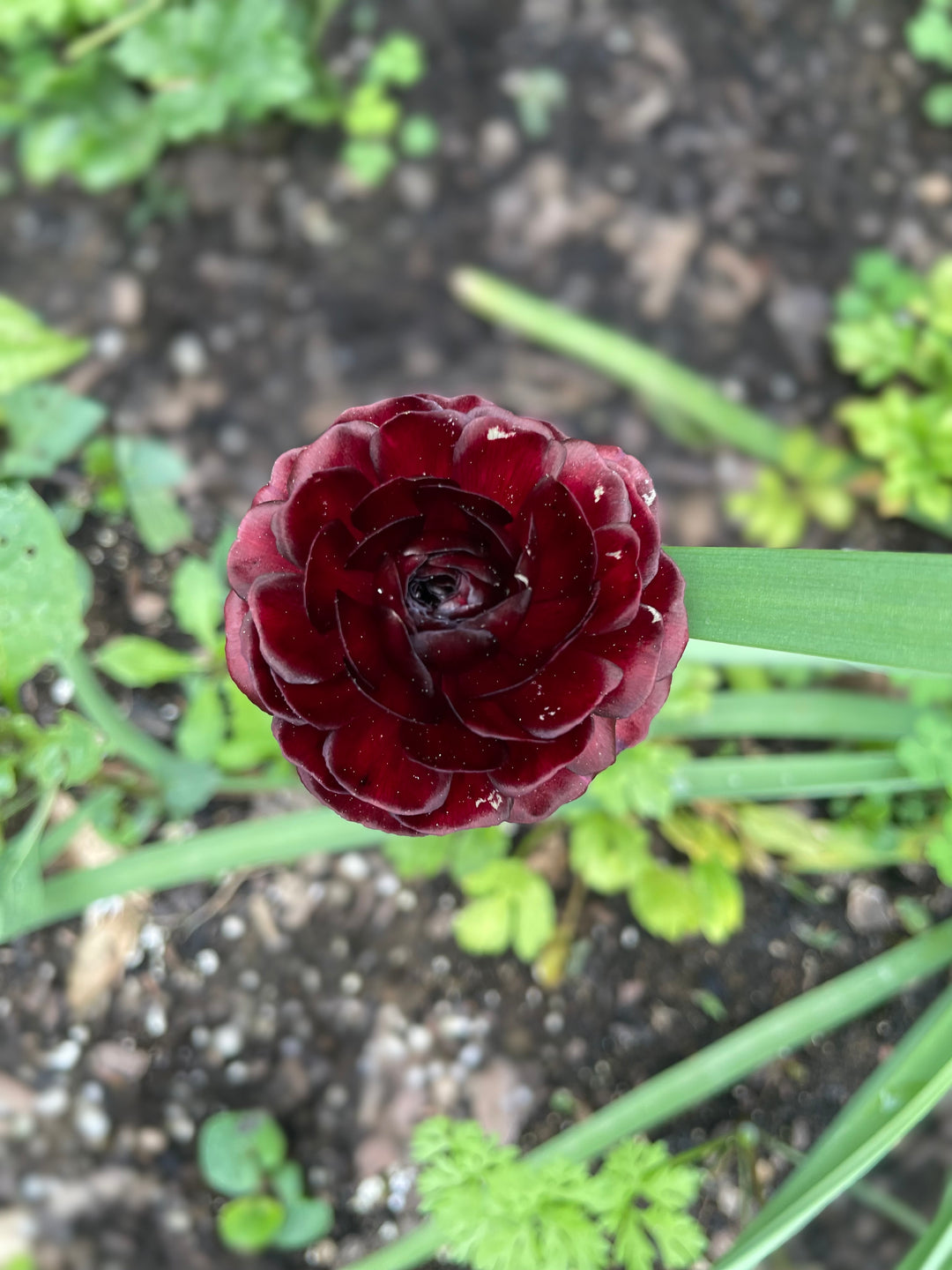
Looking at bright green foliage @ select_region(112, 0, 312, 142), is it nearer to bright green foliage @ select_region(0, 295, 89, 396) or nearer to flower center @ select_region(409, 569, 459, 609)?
bright green foliage @ select_region(0, 295, 89, 396)

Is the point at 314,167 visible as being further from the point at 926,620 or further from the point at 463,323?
the point at 926,620

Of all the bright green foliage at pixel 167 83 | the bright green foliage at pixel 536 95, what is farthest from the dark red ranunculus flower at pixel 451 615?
the bright green foliage at pixel 536 95

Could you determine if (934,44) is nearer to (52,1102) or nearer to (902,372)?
(902,372)

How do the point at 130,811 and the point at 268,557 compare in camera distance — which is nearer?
the point at 268,557

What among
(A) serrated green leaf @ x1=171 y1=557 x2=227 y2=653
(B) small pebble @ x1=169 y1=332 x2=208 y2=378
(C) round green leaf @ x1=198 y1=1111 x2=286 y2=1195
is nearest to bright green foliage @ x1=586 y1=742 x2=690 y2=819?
(A) serrated green leaf @ x1=171 y1=557 x2=227 y2=653

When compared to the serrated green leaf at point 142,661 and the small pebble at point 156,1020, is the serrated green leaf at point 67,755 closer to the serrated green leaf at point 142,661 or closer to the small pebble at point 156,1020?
the serrated green leaf at point 142,661

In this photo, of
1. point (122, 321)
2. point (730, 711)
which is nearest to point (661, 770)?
point (730, 711)
